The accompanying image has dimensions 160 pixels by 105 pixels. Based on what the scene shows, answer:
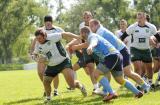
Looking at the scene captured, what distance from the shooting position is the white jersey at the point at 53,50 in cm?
1064

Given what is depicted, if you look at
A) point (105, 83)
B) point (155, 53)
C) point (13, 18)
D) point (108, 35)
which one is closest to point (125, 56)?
point (108, 35)

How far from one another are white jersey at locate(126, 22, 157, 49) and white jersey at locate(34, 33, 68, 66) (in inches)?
106

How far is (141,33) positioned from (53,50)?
3.20 meters

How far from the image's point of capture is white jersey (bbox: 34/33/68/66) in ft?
34.9

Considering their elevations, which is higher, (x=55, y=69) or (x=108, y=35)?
(x=108, y=35)

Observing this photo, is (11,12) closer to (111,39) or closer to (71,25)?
(71,25)

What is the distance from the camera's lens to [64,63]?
1104cm

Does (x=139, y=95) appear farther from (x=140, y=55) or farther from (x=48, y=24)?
(x=48, y=24)

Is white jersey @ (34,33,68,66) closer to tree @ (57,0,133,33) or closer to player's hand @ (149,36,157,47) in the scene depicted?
player's hand @ (149,36,157,47)

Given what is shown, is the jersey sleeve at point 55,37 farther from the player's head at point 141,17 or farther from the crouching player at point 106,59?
the player's head at point 141,17

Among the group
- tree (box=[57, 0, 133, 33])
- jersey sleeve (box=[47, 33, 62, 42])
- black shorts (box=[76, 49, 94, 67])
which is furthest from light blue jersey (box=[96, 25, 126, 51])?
tree (box=[57, 0, 133, 33])

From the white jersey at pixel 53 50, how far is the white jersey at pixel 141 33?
8.86 feet

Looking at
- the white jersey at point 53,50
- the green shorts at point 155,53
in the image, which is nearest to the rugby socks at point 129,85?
the white jersey at point 53,50

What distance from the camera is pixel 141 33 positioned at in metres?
12.9
